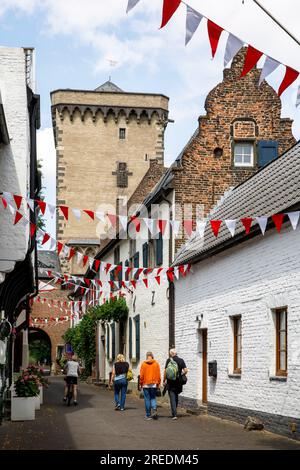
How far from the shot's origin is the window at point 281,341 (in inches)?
658

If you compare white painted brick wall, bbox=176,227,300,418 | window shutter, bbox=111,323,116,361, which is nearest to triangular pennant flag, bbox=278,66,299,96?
white painted brick wall, bbox=176,227,300,418

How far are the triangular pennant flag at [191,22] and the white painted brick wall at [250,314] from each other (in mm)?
7633

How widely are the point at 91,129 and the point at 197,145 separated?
34.3 metres

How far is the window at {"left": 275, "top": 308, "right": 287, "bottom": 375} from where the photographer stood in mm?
16719

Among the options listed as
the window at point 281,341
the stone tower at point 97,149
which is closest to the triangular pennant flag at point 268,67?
the window at point 281,341

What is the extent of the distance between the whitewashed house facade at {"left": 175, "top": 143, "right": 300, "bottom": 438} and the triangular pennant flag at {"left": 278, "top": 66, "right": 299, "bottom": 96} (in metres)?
5.39

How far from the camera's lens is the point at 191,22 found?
8703 mm

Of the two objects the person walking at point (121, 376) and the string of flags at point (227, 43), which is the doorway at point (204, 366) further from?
the string of flags at point (227, 43)

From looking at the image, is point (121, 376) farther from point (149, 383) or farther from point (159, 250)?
point (159, 250)

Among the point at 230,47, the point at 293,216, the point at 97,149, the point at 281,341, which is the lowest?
the point at 281,341

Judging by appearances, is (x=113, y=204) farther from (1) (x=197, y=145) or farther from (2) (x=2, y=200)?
(2) (x=2, y=200)

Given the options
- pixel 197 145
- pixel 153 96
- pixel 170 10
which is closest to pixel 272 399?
pixel 170 10

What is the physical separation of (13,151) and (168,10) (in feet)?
29.5

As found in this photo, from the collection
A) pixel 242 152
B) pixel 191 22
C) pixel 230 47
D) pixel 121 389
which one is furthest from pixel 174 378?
pixel 191 22
